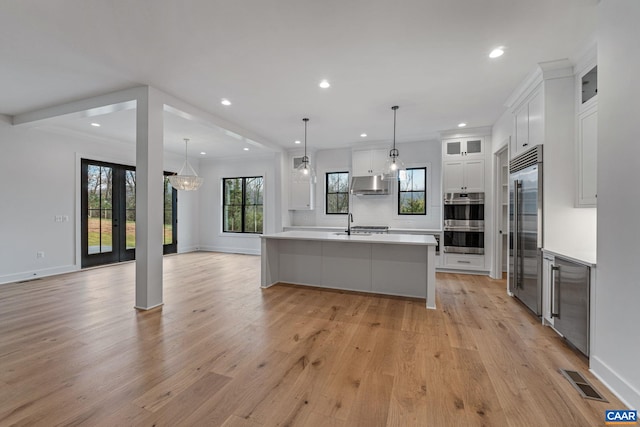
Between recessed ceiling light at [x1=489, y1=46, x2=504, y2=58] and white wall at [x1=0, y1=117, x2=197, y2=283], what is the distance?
23.9 ft

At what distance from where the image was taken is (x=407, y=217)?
20.8 feet

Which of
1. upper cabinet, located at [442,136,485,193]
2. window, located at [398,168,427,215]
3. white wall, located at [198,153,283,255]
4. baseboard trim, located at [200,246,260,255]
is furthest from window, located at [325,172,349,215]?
baseboard trim, located at [200,246,260,255]

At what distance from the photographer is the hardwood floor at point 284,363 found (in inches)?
67.1

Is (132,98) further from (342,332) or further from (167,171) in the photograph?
(167,171)

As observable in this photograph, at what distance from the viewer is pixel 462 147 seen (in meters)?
5.48

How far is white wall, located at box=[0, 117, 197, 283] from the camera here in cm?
475

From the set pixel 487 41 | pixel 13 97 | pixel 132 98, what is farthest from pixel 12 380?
pixel 487 41

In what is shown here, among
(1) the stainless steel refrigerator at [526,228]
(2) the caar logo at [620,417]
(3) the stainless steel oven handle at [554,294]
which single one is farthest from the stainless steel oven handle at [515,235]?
(2) the caar logo at [620,417]

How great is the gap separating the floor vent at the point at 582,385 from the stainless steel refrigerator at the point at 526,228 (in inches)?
44.6

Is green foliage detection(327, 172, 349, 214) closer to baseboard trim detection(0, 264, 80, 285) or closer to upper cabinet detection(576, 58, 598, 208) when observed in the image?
upper cabinet detection(576, 58, 598, 208)

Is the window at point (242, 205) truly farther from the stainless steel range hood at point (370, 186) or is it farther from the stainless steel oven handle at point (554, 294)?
the stainless steel oven handle at point (554, 294)

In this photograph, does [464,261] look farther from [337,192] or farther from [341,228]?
[337,192]

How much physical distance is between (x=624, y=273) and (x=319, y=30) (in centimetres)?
291

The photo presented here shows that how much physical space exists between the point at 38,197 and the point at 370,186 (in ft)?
21.2
